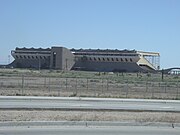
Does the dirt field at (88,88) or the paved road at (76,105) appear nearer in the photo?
the paved road at (76,105)

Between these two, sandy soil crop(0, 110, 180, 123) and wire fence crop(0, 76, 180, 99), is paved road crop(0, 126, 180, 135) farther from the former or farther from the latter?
wire fence crop(0, 76, 180, 99)

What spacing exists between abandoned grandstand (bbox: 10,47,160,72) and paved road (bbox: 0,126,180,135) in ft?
453

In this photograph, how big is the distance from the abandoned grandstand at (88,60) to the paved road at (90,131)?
453 feet

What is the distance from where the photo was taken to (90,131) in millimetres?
12898

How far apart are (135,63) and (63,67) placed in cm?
2882

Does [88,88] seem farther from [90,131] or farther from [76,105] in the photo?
[90,131]

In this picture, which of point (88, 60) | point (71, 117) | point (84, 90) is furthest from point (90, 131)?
point (88, 60)

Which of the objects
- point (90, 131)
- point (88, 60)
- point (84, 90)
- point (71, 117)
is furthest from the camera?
point (88, 60)

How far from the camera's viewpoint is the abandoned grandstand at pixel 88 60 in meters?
158

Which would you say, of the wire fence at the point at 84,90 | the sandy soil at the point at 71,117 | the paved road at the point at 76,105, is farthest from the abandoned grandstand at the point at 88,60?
the sandy soil at the point at 71,117

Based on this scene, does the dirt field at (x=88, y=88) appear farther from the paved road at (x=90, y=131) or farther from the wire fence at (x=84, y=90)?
the paved road at (x=90, y=131)

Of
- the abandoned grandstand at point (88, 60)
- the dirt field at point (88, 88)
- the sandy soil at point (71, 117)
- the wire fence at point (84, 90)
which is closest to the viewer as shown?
the sandy soil at point (71, 117)

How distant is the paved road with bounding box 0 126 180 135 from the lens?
12.4 m

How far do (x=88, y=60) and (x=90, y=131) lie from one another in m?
151
